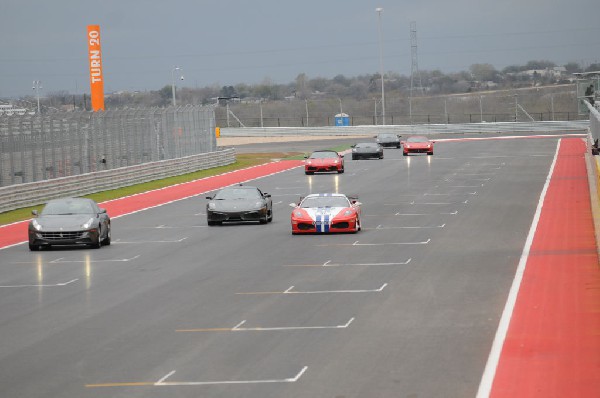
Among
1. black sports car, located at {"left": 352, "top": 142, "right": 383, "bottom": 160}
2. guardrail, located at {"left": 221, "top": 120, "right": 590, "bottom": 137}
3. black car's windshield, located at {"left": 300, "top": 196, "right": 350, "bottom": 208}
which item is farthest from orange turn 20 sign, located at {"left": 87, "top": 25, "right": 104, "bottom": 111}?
black car's windshield, located at {"left": 300, "top": 196, "right": 350, "bottom": 208}

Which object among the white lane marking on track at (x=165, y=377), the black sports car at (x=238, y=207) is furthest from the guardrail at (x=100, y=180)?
the white lane marking on track at (x=165, y=377)

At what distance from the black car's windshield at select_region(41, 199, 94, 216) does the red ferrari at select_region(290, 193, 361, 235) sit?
528cm

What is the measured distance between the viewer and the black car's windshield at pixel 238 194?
35.6 meters

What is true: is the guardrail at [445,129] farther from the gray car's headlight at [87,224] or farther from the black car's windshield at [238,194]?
the gray car's headlight at [87,224]

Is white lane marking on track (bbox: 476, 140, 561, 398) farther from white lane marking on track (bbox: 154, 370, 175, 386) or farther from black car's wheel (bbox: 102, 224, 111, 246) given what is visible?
black car's wheel (bbox: 102, 224, 111, 246)

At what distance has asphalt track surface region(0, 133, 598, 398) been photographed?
553 inches

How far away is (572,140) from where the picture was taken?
8956 cm

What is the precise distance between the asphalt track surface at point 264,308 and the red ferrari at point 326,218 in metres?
A: 0.48

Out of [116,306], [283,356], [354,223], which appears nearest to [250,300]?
[116,306]

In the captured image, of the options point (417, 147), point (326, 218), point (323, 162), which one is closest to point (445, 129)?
point (417, 147)

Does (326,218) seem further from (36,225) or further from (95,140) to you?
(95,140)

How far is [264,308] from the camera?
19.5 metres

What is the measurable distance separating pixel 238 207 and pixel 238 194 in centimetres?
87

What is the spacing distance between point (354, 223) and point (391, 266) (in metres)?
6.93
